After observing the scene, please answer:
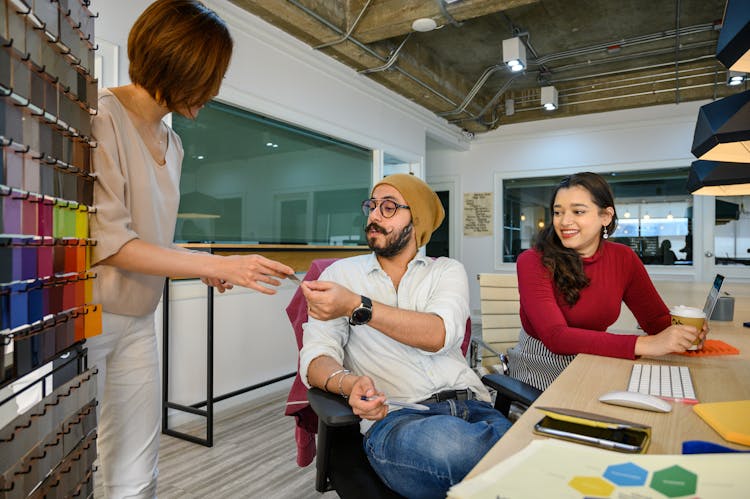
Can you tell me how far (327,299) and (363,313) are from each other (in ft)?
0.40

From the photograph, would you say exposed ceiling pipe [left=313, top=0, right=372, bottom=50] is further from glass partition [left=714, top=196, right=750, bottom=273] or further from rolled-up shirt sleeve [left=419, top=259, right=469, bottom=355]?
glass partition [left=714, top=196, right=750, bottom=273]

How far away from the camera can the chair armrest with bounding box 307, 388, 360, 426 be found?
1.15m

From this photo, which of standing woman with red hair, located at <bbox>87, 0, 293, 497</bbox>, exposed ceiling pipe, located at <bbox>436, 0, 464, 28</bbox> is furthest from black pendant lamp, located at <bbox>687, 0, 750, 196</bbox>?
exposed ceiling pipe, located at <bbox>436, 0, 464, 28</bbox>

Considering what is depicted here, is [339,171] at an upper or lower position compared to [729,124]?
upper

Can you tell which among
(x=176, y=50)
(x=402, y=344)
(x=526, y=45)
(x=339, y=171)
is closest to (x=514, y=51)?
(x=526, y=45)

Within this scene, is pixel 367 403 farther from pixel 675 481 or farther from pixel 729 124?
pixel 729 124

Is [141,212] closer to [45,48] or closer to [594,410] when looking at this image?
[45,48]

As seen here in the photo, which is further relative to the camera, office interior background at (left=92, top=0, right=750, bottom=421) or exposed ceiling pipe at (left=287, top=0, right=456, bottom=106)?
exposed ceiling pipe at (left=287, top=0, right=456, bottom=106)

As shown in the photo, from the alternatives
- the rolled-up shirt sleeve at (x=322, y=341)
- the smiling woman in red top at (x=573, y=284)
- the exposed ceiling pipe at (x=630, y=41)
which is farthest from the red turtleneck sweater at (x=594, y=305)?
the exposed ceiling pipe at (x=630, y=41)

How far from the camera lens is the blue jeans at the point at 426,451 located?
1.16 metres

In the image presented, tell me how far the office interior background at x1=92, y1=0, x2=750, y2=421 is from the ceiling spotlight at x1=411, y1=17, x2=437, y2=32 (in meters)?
0.96

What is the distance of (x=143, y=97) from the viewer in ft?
3.94

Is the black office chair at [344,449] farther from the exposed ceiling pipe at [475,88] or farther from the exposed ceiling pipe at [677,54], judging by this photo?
the exposed ceiling pipe at [475,88]

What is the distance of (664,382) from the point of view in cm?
124
